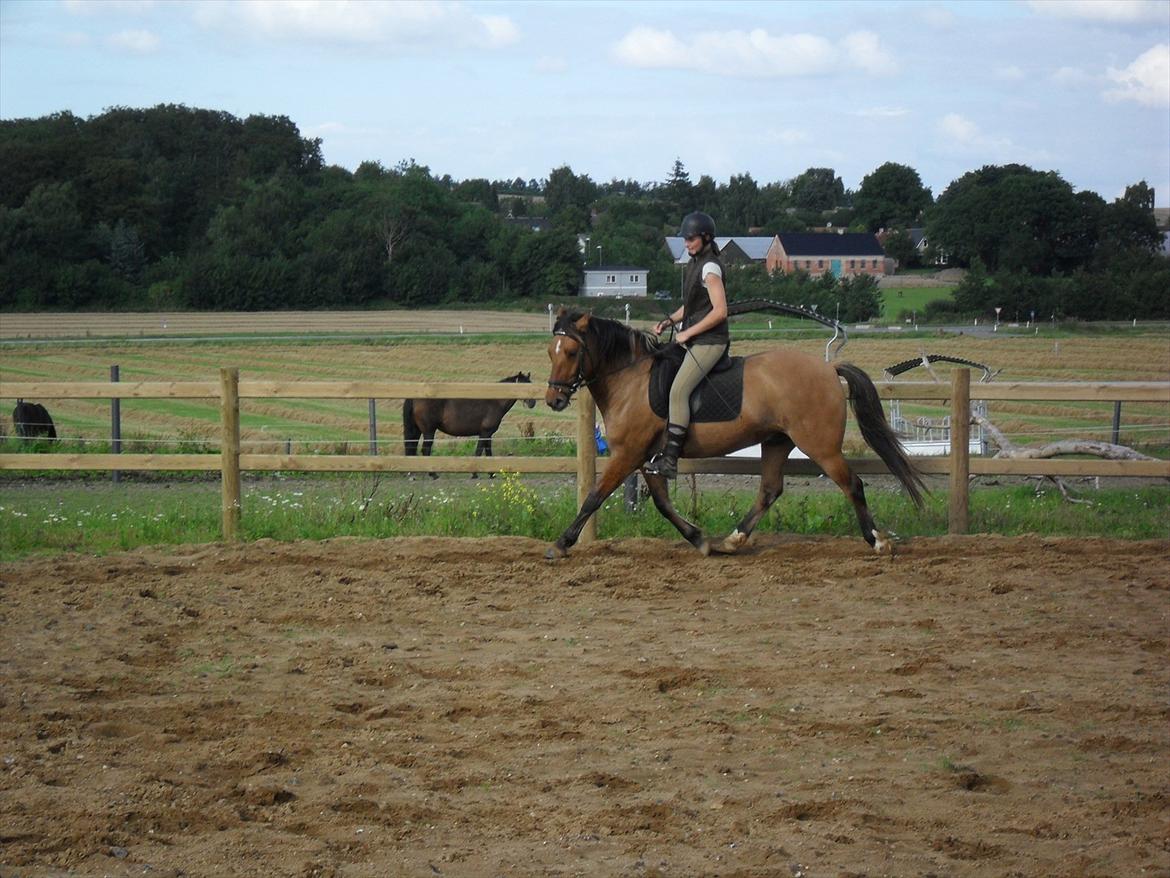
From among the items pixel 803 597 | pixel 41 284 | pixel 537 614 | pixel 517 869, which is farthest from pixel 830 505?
pixel 41 284

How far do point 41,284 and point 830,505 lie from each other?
5163 centimetres

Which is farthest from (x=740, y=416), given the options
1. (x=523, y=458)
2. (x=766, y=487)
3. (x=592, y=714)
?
(x=592, y=714)

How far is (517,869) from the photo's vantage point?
4.24 m

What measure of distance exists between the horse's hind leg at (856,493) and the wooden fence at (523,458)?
715mm

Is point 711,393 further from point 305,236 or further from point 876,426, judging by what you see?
point 305,236

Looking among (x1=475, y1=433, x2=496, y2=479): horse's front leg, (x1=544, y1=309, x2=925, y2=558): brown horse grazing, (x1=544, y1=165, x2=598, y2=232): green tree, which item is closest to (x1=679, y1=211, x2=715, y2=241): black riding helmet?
(x1=544, y1=309, x2=925, y2=558): brown horse grazing

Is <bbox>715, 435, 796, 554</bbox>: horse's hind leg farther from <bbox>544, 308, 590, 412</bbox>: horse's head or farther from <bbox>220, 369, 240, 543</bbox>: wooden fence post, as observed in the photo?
<bbox>220, 369, 240, 543</bbox>: wooden fence post

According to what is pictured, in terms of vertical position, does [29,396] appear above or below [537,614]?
above

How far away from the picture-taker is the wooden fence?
10586mm

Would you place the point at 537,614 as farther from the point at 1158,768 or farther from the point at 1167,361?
the point at 1167,361

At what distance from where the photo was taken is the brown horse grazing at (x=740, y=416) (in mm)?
9523

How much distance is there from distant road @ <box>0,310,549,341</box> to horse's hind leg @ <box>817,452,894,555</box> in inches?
1636

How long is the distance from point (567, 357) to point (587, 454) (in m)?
1.30

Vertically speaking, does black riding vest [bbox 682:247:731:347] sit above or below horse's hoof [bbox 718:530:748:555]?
above
